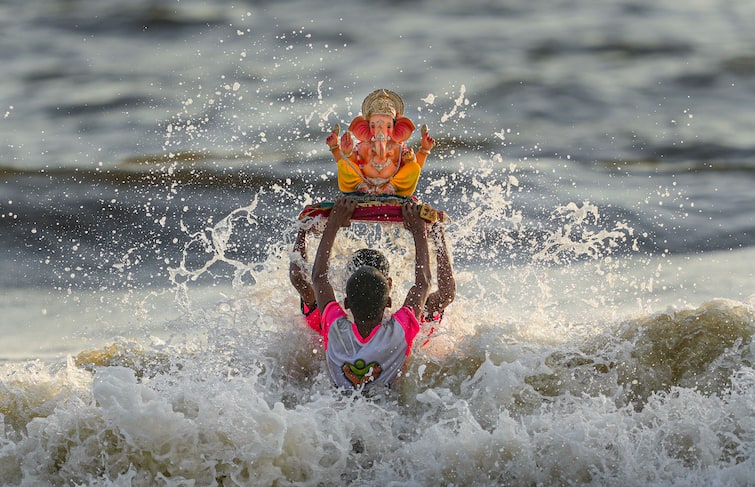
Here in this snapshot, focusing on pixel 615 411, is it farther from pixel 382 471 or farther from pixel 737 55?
pixel 737 55

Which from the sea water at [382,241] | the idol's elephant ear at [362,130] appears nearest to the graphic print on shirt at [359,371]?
the sea water at [382,241]

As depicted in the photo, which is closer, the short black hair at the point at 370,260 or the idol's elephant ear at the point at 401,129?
the short black hair at the point at 370,260

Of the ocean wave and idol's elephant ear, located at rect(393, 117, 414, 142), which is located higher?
idol's elephant ear, located at rect(393, 117, 414, 142)

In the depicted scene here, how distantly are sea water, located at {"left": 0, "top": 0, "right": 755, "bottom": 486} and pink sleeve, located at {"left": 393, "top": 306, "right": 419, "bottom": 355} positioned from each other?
26cm

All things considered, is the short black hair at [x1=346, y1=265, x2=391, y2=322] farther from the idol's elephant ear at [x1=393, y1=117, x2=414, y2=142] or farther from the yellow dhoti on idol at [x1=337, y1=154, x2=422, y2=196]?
the idol's elephant ear at [x1=393, y1=117, x2=414, y2=142]

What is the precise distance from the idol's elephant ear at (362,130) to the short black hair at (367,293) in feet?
2.52

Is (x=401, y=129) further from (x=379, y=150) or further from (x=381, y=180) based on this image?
(x=381, y=180)

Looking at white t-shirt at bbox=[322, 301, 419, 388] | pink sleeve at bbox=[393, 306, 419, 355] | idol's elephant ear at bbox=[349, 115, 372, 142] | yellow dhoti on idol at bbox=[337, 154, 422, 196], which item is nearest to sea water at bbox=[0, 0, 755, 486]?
white t-shirt at bbox=[322, 301, 419, 388]

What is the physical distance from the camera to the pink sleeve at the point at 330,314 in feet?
17.9

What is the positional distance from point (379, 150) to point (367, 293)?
815mm

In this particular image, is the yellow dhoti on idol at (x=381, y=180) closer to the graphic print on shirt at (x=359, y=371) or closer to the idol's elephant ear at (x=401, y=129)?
the idol's elephant ear at (x=401, y=129)

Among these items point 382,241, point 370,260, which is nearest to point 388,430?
point 370,260

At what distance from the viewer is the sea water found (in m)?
4.91

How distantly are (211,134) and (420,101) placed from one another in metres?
2.00
